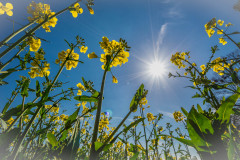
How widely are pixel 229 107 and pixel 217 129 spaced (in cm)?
14

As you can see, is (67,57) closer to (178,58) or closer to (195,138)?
(195,138)

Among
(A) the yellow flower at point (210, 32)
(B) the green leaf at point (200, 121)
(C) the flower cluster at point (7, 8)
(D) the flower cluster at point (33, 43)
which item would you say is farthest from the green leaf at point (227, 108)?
(A) the yellow flower at point (210, 32)

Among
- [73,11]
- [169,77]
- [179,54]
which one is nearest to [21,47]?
[73,11]

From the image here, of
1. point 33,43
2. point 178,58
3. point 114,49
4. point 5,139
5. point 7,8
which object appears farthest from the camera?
point 178,58

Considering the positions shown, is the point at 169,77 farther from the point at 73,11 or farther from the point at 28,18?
the point at 28,18

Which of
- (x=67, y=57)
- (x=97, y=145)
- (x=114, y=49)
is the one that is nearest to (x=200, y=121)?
(x=97, y=145)

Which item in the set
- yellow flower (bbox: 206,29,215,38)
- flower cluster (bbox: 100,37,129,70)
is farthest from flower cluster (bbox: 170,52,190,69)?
flower cluster (bbox: 100,37,129,70)

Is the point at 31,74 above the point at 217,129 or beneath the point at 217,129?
above

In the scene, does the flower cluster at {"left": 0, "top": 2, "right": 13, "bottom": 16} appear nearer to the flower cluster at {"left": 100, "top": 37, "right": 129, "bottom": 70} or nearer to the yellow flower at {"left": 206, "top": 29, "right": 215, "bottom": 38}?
the flower cluster at {"left": 100, "top": 37, "right": 129, "bottom": 70}

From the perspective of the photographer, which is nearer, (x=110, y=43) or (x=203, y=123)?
(x=203, y=123)

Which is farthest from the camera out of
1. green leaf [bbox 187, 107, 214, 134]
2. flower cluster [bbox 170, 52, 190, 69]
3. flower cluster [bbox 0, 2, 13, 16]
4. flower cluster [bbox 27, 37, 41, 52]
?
flower cluster [bbox 170, 52, 190, 69]

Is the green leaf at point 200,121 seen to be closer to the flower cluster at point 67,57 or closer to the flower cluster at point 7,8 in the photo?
the flower cluster at point 67,57

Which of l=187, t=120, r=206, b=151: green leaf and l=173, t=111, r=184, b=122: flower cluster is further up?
l=173, t=111, r=184, b=122: flower cluster

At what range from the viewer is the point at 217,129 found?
0.66m
